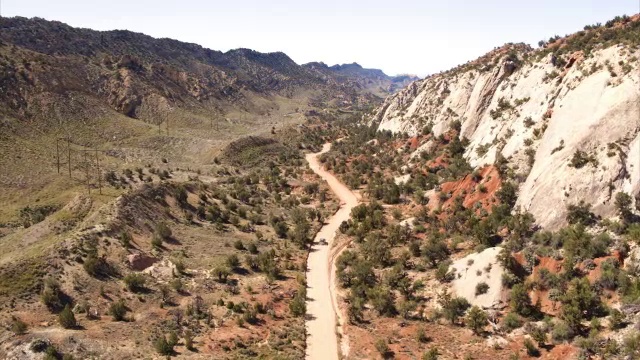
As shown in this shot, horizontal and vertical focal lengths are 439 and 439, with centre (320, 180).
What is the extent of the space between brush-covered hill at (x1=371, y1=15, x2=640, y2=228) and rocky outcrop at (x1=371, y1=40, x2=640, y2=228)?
0.29ft

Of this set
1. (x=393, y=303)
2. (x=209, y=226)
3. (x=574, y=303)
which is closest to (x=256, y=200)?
(x=209, y=226)

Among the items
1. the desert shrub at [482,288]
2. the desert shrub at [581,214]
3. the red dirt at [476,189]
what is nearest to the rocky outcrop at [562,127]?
the desert shrub at [581,214]

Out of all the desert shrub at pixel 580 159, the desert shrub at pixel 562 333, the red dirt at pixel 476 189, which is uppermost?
the desert shrub at pixel 580 159

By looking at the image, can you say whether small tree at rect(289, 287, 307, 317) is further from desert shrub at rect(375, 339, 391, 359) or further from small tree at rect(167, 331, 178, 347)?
small tree at rect(167, 331, 178, 347)

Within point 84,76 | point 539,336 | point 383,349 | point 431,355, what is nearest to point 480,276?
point 539,336

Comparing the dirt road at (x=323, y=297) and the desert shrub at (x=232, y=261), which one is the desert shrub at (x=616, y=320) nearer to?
the dirt road at (x=323, y=297)

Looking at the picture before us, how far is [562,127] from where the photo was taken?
45.9 m

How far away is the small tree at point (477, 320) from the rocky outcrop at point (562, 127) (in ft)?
38.8

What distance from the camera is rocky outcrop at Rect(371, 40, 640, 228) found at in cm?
3766

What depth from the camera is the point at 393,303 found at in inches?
1497

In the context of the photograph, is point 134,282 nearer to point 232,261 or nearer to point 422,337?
point 232,261

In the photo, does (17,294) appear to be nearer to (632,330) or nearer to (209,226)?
(209,226)

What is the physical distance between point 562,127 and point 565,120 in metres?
0.95

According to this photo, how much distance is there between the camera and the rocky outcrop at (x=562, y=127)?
37656 mm
